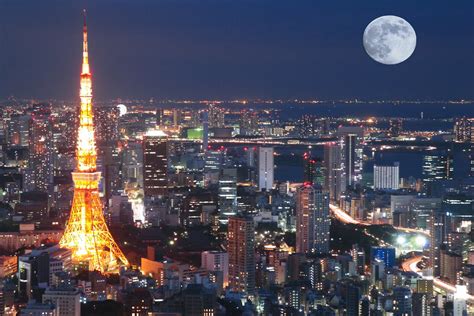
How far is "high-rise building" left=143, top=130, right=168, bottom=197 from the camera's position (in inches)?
594

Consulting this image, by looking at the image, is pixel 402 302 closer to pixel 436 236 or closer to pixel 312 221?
pixel 436 236

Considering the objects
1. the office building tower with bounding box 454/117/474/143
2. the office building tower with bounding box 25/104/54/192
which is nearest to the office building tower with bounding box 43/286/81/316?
the office building tower with bounding box 25/104/54/192

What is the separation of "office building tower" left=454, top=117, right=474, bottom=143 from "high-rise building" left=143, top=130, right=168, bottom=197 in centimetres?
627

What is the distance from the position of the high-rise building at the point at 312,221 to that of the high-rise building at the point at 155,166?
336 centimetres

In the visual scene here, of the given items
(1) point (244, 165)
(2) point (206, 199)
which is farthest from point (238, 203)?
(1) point (244, 165)

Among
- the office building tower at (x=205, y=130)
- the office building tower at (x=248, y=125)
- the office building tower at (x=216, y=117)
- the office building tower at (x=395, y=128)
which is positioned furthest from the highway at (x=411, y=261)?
the office building tower at (x=216, y=117)

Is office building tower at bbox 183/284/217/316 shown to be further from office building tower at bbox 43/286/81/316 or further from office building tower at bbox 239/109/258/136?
office building tower at bbox 239/109/258/136

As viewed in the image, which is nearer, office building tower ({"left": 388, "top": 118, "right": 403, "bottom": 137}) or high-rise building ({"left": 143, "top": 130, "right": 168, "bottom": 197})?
high-rise building ({"left": 143, "top": 130, "right": 168, "bottom": 197})

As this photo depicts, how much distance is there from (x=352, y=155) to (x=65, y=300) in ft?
39.0

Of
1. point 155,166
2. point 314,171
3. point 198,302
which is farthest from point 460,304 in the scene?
point 314,171

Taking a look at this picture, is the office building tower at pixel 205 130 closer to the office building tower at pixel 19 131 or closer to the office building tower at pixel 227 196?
the office building tower at pixel 19 131

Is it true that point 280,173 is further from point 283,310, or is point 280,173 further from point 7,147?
point 283,310

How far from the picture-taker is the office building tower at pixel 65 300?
663 centimetres

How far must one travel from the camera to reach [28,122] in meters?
16.6
